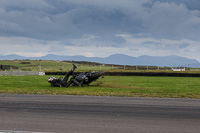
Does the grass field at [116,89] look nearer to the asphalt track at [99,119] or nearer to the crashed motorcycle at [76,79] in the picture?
the crashed motorcycle at [76,79]

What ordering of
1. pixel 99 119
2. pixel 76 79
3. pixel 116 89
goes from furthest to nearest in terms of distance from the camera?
pixel 76 79, pixel 116 89, pixel 99 119

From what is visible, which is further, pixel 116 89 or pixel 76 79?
pixel 76 79

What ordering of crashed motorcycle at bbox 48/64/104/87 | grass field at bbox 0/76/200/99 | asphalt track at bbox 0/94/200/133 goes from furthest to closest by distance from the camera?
crashed motorcycle at bbox 48/64/104/87 → grass field at bbox 0/76/200/99 → asphalt track at bbox 0/94/200/133

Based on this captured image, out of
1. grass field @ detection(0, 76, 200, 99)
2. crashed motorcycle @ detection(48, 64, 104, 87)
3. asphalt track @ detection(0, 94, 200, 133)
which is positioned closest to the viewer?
asphalt track @ detection(0, 94, 200, 133)

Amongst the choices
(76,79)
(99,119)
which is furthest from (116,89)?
(99,119)

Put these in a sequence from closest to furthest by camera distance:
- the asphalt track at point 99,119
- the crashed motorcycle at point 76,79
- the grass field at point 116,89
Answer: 1. the asphalt track at point 99,119
2. the grass field at point 116,89
3. the crashed motorcycle at point 76,79

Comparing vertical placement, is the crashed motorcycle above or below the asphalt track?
above

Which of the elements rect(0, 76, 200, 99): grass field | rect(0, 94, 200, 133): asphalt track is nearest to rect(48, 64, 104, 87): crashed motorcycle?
rect(0, 76, 200, 99): grass field

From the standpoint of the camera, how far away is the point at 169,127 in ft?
24.2

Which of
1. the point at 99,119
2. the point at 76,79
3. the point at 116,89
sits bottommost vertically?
the point at 99,119

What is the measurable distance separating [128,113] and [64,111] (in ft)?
7.94

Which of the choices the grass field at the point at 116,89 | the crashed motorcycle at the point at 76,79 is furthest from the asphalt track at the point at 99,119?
the crashed motorcycle at the point at 76,79

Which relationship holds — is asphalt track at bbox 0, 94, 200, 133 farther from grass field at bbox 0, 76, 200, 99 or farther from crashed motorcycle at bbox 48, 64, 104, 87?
crashed motorcycle at bbox 48, 64, 104, 87

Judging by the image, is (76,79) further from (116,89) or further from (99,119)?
(99,119)
